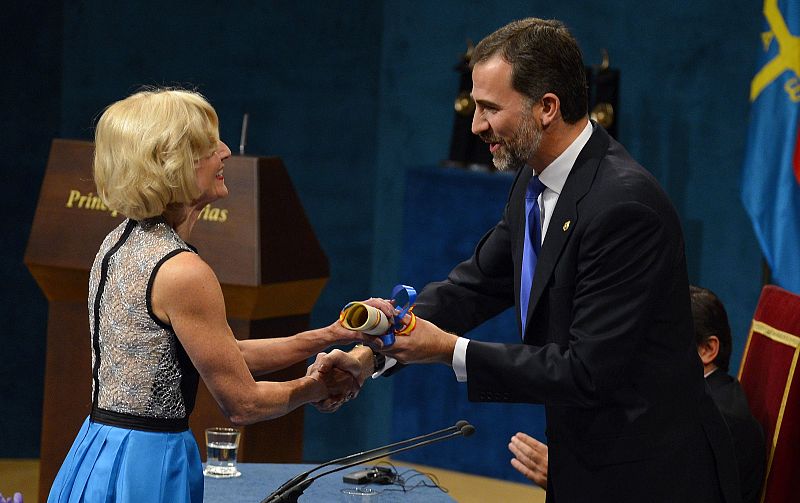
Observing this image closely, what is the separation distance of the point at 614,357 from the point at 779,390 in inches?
35.2

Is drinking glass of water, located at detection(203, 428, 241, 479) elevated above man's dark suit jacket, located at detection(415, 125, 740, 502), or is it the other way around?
man's dark suit jacket, located at detection(415, 125, 740, 502)

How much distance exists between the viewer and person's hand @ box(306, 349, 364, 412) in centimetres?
278

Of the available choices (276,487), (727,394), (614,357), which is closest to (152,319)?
(276,487)

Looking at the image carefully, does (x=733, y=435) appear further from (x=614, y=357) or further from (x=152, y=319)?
(x=152, y=319)

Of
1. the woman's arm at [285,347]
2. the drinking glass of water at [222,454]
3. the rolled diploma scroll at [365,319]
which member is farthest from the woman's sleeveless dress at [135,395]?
the drinking glass of water at [222,454]

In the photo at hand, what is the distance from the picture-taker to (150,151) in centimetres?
223

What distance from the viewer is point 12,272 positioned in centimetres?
591

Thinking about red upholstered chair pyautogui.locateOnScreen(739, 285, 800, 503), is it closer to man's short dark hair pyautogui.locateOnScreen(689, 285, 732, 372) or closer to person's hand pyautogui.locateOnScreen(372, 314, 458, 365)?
man's short dark hair pyautogui.locateOnScreen(689, 285, 732, 372)

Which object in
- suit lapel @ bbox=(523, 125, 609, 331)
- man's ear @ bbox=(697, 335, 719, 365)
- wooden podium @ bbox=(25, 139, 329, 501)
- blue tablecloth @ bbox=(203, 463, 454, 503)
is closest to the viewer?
suit lapel @ bbox=(523, 125, 609, 331)

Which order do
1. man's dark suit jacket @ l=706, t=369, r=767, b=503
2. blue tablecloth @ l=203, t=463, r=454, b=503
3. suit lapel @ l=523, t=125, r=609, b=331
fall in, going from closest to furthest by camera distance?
suit lapel @ l=523, t=125, r=609, b=331
blue tablecloth @ l=203, t=463, r=454, b=503
man's dark suit jacket @ l=706, t=369, r=767, b=503

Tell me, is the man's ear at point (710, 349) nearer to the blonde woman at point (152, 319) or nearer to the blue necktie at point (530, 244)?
the blue necktie at point (530, 244)

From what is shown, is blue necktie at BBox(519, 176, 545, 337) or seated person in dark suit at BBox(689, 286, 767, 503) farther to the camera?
seated person in dark suit at BBox(689, 286, 767, 503)

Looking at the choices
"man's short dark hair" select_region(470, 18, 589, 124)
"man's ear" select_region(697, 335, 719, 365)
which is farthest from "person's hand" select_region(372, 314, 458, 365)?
"man's ear" select_region(697, 335, 719, 365)

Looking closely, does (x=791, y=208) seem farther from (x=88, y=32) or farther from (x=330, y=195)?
(x=88, y=32)
